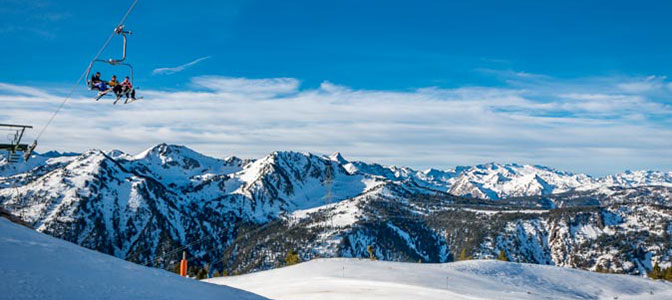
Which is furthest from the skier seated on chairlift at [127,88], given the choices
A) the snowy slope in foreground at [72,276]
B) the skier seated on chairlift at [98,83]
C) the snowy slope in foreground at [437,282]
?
the snowy slope in foreground at [437,282]

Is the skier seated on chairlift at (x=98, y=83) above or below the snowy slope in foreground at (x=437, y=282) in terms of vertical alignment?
above

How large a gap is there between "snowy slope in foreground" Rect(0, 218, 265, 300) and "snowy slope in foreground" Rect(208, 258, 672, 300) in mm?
12323

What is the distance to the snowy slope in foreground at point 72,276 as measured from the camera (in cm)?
1215

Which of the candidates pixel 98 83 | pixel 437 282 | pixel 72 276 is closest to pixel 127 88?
pixel 98 83

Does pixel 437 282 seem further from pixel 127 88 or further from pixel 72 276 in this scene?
pixel 72 276

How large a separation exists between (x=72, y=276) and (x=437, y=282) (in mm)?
32108

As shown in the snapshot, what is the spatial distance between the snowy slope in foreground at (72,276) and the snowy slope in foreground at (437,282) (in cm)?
1232

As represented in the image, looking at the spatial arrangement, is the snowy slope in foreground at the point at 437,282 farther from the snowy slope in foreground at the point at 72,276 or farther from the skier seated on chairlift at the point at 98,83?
the skier seated on chairlift at the point at 98,83

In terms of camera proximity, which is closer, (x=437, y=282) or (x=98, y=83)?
(x=98, y=83)

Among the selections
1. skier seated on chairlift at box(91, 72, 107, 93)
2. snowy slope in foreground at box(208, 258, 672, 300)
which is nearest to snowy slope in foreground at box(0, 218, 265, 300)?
skier seated on chairlift at box(91, 72, 107, 93)

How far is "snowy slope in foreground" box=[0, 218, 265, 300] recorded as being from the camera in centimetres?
1215

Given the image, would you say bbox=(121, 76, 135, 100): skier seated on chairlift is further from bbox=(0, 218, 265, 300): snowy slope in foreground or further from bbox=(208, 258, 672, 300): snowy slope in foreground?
bbox=(208, 258, 672, 300): snowy slope in foreground

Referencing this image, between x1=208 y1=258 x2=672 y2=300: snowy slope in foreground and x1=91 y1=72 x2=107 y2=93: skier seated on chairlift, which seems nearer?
x1=91 y1=72 x2=107 y2=93: skier seated on chairlift

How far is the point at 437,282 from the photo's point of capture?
4053cm
